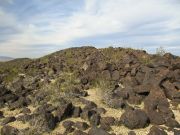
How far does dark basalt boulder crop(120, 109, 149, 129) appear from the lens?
474 inches

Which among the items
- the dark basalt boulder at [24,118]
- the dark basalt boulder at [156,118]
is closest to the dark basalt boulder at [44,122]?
the dark basalt boulder at [24,118]

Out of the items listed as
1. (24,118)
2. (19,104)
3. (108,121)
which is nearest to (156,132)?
(108,121)

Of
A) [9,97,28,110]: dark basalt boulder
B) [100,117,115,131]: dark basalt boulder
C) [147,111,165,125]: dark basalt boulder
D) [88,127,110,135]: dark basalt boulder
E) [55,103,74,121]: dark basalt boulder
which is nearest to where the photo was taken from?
[88,127,110,135]: dark basalt boulder

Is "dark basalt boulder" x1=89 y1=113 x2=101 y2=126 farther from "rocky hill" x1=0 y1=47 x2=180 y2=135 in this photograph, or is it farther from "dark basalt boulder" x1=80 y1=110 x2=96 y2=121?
Answer: "dark basalt boulder" x1=80 y1=110 x2=96 y2=121

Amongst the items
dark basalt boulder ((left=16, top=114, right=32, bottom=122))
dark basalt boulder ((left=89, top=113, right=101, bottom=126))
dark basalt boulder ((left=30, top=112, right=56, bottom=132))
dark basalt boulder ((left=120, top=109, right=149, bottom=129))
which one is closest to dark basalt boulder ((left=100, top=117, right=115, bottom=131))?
dark basalt boulder ((left=89, top=113, right=101, bottom=126))

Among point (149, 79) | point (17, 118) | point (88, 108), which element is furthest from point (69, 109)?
point (149, 79)

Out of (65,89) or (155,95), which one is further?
(65,89)

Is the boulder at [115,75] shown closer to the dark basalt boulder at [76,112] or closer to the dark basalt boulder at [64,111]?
the dark basalt boulder at [76,112]

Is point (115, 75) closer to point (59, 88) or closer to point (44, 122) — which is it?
point (59, 88)

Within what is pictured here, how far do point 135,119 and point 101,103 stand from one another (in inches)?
122

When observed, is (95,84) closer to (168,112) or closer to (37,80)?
(37,80)

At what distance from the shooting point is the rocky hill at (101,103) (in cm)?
1216

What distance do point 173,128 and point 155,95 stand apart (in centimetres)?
234

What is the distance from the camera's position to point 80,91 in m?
16.7
